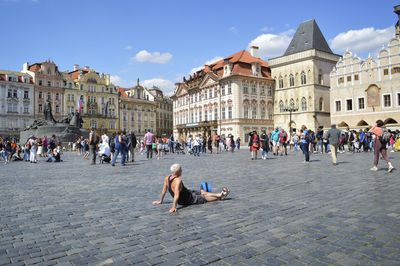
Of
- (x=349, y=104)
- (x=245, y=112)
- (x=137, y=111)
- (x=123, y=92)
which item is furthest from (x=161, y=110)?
(x=349, y=104)

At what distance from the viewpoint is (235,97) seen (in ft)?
187

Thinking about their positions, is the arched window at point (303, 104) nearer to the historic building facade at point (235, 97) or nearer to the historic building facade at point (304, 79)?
the historic building facade at point (304, 79)

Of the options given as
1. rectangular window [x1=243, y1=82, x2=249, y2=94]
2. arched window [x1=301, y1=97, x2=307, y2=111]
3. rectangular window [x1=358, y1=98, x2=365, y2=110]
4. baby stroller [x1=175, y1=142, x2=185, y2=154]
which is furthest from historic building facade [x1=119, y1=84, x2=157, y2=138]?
baby stroller [x1=175, y1=142, x2=185, y2=154]

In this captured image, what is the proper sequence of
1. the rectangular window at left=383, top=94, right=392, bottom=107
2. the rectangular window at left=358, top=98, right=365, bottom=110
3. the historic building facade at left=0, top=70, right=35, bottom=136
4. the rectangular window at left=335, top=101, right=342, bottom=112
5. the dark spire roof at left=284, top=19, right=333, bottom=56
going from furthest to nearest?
the historic building facade at left=0, top=70, right=35, bottom=136 < the dark spire roof at left=284, top=19, right=333, bottom=56 < the rectangular window at left=335, top=101, right=342, bottom=112 < the rectangular window at left=358, top=98, right=365, bottom=110 < the rectangular window at left=383, top=94, right=392, bottom=107

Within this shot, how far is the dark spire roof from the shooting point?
56031 mm

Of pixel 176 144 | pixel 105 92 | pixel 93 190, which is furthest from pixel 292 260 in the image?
pixel 105 92

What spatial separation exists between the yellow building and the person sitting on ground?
69814mm

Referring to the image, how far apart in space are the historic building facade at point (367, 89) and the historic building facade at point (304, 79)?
372 cm

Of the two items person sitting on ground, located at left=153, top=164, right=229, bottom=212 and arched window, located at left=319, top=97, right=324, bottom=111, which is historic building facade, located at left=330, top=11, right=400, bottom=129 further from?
person sitting on ground, located at left=153, top=164, right=229, bottom=212

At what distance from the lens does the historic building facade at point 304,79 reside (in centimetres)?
5366

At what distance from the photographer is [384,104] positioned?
4478 cm

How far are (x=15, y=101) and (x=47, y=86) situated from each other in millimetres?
6935

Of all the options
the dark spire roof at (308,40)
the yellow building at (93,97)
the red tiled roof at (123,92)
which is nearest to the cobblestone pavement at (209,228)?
the dark spire roof at (308,40)

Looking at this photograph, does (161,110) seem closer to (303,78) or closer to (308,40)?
(303,78)
